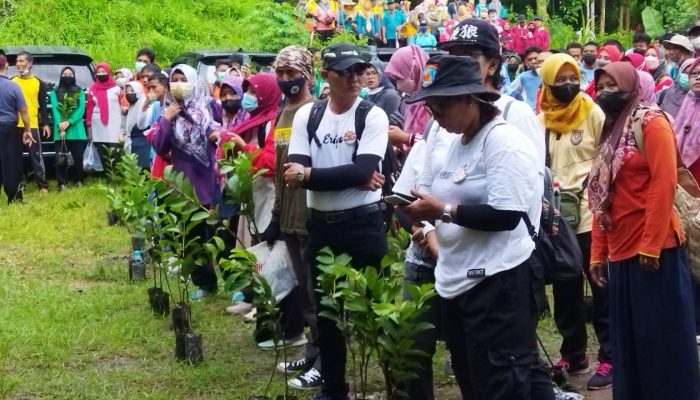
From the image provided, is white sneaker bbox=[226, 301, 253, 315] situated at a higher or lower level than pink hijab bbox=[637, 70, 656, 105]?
lower

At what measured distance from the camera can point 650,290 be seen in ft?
14.8

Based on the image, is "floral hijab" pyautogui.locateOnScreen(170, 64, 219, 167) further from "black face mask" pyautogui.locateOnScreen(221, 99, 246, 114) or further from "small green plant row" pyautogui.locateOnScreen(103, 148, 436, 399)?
"small green plant row" pyautogui.locateOnScreen(103, 148, 436, 399)

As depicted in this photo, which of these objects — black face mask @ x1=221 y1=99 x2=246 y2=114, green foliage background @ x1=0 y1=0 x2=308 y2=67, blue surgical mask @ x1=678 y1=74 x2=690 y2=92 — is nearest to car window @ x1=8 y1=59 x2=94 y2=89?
green foliage background @ x1=0 y1=0 x2=308 y2=67

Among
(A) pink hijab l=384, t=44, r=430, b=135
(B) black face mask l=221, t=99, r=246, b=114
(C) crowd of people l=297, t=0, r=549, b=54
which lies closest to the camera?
(A) pink hijab l=384, t=44, r=430, b=135

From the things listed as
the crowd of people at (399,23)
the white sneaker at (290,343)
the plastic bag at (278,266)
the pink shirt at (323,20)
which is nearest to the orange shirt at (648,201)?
the plastic bag at (278,266)

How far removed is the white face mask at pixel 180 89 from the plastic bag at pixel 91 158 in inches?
279

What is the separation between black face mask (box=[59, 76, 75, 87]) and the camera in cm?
1388

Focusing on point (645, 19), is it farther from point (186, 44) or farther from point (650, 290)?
point (650, 290)

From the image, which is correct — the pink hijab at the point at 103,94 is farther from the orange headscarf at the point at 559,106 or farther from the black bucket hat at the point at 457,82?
the black bucket hat at the point at 457,82

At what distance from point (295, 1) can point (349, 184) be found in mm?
25312

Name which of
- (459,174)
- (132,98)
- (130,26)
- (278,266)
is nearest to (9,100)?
(132,98)

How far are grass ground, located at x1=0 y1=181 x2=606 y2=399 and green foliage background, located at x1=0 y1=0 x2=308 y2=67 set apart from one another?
12.5 m

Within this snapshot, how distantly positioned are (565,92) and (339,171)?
4.79 ft

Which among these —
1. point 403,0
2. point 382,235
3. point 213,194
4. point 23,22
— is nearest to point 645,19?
point 403,0
